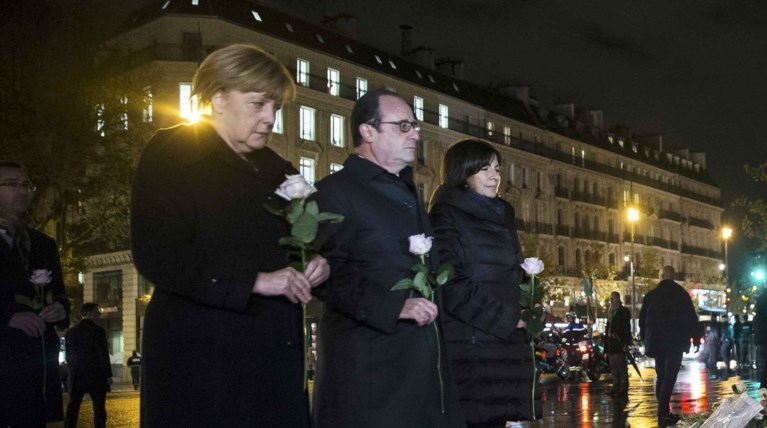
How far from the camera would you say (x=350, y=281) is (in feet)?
16.2

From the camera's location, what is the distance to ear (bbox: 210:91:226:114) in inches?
163

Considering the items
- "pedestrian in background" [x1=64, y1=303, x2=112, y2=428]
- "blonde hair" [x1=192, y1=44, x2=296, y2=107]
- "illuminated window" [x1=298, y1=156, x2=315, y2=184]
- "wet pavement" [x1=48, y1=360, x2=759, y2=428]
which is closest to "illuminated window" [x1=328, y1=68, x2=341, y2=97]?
"illuminated window" [x1=298, y1=156, x2=315, y2=184]

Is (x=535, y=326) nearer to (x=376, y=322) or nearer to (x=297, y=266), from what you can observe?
(x=376, y=322)

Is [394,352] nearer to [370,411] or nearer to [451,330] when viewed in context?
[370,411]

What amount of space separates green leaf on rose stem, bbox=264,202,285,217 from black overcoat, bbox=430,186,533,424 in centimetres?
257

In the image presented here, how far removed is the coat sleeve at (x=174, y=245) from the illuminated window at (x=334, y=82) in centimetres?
5943

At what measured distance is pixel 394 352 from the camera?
488cm

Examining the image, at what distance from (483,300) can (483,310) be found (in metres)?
0.06

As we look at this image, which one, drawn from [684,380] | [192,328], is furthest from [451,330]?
[684,380]

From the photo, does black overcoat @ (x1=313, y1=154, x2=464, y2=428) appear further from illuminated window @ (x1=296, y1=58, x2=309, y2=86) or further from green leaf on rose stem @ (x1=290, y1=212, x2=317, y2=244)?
illuminated window @ (x1=296, y1=58, x2=309, y2=86)

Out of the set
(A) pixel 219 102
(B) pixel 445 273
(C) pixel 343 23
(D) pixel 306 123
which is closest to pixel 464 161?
(B) pixel 445 273

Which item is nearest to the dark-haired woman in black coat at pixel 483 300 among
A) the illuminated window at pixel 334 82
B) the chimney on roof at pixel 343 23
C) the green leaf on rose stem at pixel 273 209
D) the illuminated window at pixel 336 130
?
the green leaf on rose stem at pixel 273 209

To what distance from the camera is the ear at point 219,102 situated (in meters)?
4.13

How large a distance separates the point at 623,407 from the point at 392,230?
14006 millimetres
